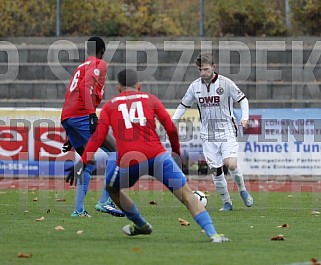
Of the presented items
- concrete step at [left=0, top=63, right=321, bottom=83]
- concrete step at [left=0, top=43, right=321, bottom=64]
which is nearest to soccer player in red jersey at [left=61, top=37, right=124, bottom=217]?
concrete step at [left=0, top=63, right=321, bottom=83]

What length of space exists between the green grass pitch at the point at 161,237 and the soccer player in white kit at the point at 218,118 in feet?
2.13

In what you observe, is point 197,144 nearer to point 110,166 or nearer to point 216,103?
point 216,103

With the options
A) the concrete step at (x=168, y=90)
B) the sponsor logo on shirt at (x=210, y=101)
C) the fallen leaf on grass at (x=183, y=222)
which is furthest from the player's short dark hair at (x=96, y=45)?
the concrete step at (x=168, y=90)

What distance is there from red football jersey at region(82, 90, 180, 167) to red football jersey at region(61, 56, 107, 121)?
11.0 feet

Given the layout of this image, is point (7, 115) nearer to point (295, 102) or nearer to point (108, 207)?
point (295, 102)

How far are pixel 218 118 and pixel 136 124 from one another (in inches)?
190

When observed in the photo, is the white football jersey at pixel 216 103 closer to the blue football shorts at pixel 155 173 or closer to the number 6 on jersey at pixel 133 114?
the blue football shorts at pixel 155 173

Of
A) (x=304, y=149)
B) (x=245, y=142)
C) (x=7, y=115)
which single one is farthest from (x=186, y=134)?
(x=7, y=115)

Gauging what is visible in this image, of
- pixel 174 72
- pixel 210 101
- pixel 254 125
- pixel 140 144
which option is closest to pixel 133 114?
pixel 140 144

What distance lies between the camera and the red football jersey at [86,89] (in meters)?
13.4

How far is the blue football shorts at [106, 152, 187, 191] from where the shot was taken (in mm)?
9914

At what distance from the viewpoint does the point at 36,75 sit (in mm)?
26906

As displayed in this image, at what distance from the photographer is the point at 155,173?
1013cm

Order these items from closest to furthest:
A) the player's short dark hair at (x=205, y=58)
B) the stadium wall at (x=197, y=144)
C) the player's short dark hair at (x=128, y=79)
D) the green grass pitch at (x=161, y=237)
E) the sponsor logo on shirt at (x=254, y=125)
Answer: the green grass pitch at (x=161, y=237) → the player's short dark hair at (x=128, y=79) → the player's short dark hair at (x=205, y=58) → the stadium wall at (x=197, y=144) → the sponsor logo on shirt at (x=254, y=125)
